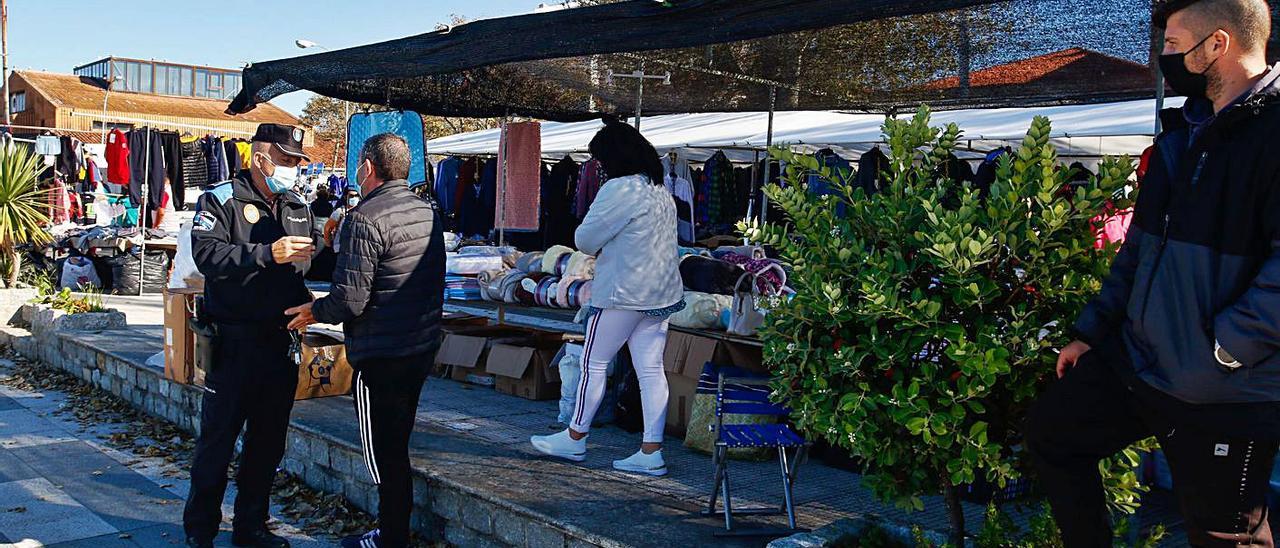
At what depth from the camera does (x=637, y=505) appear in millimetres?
4348

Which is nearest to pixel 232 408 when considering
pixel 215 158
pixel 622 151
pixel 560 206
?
pixel 622 151

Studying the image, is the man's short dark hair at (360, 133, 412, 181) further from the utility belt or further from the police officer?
the utility belt

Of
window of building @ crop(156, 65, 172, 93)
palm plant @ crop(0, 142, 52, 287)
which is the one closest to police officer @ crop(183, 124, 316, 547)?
palm plant @ crop(0, 142, 52, 287)

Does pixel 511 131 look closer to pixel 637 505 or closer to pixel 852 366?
pixel 637 505

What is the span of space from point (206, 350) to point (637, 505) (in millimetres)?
1959

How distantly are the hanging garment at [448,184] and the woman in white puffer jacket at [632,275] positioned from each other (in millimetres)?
8832

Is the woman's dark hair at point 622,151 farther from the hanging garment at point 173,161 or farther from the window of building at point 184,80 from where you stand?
the window of building at point 184,80

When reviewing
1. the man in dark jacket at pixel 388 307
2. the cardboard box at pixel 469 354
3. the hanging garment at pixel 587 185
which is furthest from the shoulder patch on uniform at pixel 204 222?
the hanging garment at pixel 587 185

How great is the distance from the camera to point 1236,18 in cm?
242

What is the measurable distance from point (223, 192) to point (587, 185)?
A: 7278 millimetres

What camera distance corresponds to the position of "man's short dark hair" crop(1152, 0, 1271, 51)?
2.42 meters

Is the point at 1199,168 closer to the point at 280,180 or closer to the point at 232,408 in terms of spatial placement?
the point at 280,180

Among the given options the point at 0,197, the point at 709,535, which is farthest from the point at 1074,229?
the point at 0,197

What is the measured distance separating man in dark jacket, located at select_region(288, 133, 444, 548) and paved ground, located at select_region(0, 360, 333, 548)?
0.93m
